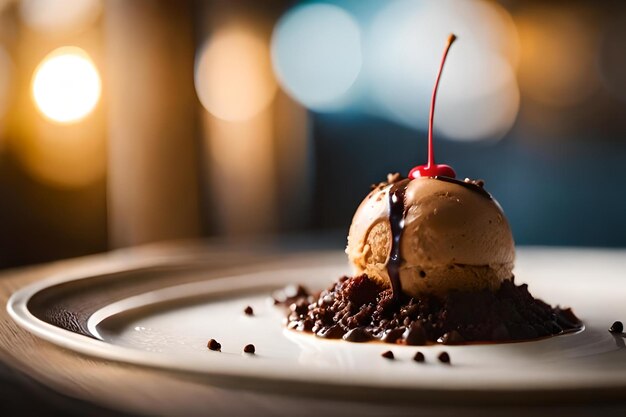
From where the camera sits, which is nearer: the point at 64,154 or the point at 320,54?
the point at 64,154

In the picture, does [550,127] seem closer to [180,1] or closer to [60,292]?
[180,1]

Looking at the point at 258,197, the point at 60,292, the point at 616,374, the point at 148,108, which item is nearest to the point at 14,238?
the point at 148,108

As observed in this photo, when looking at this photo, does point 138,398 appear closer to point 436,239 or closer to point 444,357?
point 444,357

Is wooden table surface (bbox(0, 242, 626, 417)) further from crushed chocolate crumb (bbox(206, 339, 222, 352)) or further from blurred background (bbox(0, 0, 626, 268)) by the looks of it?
blurred background (bbox(0, 0, 626, 268))

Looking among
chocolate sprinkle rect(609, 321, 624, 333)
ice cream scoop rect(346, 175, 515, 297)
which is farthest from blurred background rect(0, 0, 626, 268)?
chocolate sprinkle rect(609, 321, 624, 333)

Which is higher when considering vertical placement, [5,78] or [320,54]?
[320,54]

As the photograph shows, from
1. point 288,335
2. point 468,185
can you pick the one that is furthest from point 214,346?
point 468,185
